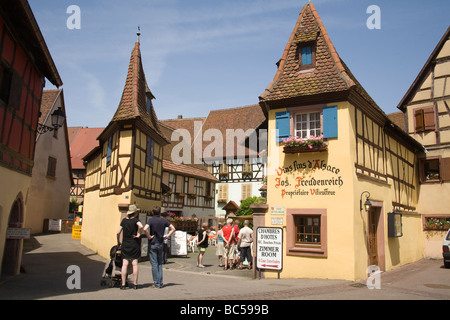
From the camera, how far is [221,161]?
38.8 metres

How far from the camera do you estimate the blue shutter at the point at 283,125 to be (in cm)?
1243

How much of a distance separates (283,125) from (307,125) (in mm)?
746

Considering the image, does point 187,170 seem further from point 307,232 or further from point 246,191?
point 307,232

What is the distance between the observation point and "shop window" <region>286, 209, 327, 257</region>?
1144 centimetres

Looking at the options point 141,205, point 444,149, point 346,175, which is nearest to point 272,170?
point 346,175

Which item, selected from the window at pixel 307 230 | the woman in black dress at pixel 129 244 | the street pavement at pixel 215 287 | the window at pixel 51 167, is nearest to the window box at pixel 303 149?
the window at pixel 307 230

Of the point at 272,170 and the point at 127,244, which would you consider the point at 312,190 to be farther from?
the point at 127,244

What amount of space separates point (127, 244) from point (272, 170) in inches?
224

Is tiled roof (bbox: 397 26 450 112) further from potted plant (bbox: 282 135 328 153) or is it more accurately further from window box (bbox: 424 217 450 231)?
potted plant (bbox: 282 135 328 153)

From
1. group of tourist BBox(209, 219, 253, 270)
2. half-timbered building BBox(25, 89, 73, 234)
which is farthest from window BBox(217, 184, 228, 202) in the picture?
group of tourist BBox(209, 219, 253, 270)

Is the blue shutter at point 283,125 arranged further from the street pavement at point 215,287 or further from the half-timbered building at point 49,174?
the half-timbered building at point 49,174

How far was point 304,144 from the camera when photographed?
11773mm

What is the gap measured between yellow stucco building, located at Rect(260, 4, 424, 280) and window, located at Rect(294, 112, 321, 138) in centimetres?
3

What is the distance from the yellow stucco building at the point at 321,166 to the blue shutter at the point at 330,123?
3cm
